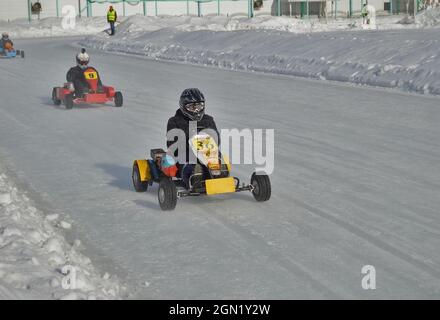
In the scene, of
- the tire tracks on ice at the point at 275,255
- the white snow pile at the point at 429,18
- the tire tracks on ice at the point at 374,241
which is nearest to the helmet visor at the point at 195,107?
the tire tracks on ice at the point at 275,255

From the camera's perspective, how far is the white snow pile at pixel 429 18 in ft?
108

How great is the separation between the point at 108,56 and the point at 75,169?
754 inches

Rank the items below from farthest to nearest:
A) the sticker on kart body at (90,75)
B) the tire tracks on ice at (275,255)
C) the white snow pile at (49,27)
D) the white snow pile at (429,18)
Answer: the white snow pile at (49,27), the white snow pile at (429,18), the sticker on kart body at (90,75), the tire tracks on ice at (275,255)

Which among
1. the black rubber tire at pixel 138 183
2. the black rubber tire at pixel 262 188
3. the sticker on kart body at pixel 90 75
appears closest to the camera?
the black rubber tire at pixel 262 188

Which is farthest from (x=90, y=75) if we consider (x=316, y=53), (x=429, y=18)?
(x=429, y=18)

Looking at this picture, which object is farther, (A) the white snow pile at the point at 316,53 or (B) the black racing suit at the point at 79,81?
(A) the white snow pile at the point at 316,53

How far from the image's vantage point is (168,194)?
673cm

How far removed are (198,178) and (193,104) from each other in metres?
0.72

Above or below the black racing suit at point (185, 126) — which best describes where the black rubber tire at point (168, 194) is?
below

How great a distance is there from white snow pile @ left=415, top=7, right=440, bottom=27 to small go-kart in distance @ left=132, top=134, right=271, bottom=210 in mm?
27305

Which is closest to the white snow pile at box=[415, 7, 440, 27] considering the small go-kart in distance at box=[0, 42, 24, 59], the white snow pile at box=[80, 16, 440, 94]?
the white snow pile at box=[80, 16, 440, 94]

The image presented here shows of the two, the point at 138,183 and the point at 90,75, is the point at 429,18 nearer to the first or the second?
the point at 90,75

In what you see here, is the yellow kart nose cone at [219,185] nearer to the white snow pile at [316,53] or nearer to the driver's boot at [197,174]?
the driver's boot at [197,174]

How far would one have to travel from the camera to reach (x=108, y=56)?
89.8ft
